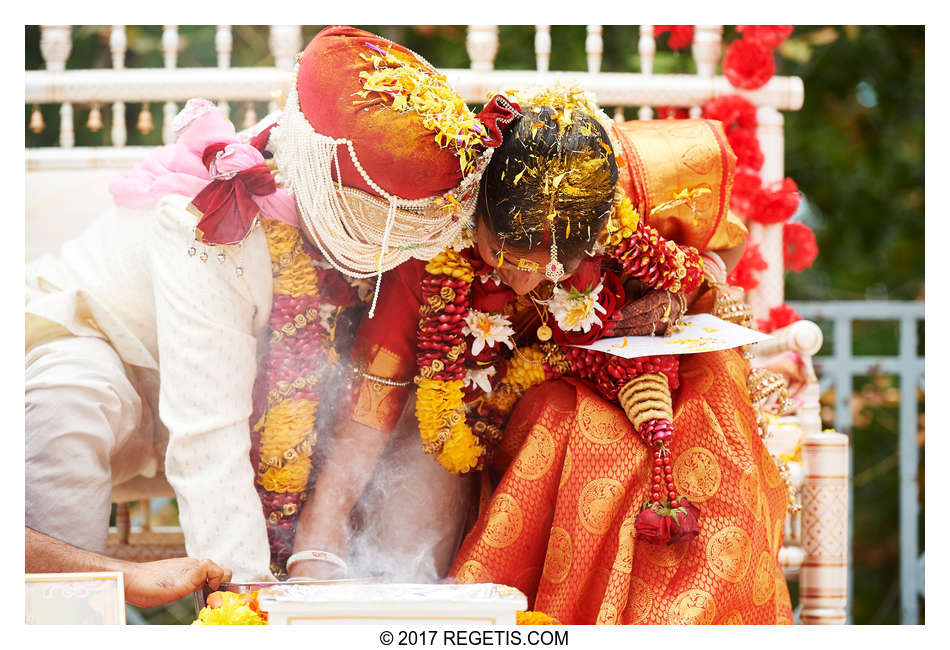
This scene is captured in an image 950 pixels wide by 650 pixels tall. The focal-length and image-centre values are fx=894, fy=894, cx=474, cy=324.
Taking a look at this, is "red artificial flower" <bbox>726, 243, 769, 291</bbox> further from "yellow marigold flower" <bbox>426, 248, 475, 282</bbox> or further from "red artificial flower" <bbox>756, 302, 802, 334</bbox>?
"yellow marigold flower" <bbox>426, 248, 475, 282</bbox>

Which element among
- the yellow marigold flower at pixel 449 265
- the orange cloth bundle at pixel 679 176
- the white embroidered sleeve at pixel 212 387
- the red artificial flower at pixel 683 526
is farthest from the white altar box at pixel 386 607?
the orange cloth bundle at pixel 679 176

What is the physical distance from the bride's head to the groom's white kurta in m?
0.44

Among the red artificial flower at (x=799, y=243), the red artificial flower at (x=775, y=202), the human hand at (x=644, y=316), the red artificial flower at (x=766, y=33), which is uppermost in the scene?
the red artificial flower at (x=766, y=33)

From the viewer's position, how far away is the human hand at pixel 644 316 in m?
1.59

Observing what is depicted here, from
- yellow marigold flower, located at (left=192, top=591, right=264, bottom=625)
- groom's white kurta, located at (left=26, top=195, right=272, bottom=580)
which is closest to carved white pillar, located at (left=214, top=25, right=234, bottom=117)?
groom's white kurta, located at (left=26, top=195, right=272, bottom=580)

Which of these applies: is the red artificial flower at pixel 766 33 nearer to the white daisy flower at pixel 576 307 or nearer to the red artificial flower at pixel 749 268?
the red artificial flower at pixel 749 268

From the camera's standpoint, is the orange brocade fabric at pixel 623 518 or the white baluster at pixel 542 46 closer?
the orange brocade fabric at pixel 623 518

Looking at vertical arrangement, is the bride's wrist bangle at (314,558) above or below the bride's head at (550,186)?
below

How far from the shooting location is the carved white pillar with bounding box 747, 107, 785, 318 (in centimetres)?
218

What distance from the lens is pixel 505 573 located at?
160 cm

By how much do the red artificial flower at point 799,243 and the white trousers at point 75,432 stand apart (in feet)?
5.19

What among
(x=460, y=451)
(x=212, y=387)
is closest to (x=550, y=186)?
(x=460, y=451)

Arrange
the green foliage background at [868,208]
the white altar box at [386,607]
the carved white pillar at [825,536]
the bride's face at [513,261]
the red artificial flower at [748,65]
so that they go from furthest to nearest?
1. the green foliage background at [868,208]
2. the red artificial flower at [748,65]
3. the carved white pillar at [825,536]
4. the bride's face at [513,261]
5. the white altar box at [386,607]
